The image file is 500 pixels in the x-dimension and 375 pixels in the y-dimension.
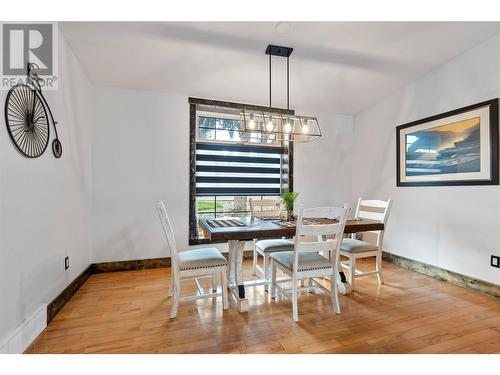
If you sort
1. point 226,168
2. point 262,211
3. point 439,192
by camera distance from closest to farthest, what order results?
point 439,192
point 262,211
point 226,168

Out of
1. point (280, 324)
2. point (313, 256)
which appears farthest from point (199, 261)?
point (313, 256)

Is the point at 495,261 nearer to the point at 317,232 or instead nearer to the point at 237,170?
the point at 317,232

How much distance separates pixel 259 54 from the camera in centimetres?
269

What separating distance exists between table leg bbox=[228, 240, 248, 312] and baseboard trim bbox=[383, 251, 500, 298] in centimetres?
244

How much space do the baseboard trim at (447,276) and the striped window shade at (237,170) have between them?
80.2 inches

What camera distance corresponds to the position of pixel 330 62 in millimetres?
2879

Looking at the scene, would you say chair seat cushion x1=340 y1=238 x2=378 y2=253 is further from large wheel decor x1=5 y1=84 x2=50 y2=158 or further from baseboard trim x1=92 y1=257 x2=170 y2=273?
large wheel decor x1=5 y1=84 x2=50 y2=158

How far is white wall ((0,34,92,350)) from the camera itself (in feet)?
5.06

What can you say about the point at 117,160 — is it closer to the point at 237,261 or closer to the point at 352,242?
the point at 237,261

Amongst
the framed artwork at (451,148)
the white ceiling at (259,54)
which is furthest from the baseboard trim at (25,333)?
Result: the framed artwork at (451,148)

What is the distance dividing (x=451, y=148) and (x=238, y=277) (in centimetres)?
288

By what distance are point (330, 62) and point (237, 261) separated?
2535 millimetres

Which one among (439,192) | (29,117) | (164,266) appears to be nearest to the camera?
(29,117)
